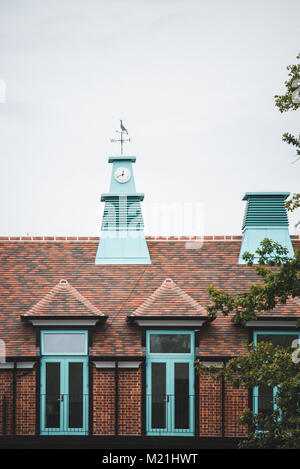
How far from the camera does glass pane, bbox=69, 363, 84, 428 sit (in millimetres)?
18969

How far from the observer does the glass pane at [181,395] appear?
1891cm

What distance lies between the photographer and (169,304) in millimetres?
19172

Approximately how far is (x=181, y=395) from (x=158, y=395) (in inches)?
22.8

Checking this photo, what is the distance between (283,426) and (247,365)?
1375 mm

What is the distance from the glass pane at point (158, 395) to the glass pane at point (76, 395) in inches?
71.6

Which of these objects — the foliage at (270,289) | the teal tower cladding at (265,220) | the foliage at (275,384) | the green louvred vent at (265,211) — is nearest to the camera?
the foliage at (275,384)

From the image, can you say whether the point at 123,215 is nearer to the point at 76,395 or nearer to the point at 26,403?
the point at 76,395

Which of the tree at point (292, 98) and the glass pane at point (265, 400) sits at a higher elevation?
the tree at point (292, 98)

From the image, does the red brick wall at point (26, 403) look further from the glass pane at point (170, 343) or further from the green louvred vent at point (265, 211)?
the green louvred vent at point (265, 211)

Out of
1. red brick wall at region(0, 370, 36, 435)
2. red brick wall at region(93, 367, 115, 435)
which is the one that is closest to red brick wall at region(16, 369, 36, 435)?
red brick wall at region(0, 370, 36, 435)

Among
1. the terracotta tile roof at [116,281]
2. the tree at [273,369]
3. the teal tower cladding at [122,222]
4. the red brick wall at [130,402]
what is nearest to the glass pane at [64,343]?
the terracotta tile roof at [116,281]

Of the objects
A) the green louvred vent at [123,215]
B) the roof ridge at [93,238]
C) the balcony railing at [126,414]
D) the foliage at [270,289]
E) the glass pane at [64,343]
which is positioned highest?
the green louvred vent at [123,215]

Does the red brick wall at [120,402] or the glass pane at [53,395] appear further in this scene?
the glass pane at [53,395]

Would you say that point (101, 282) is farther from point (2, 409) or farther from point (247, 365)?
point (247, 365)
